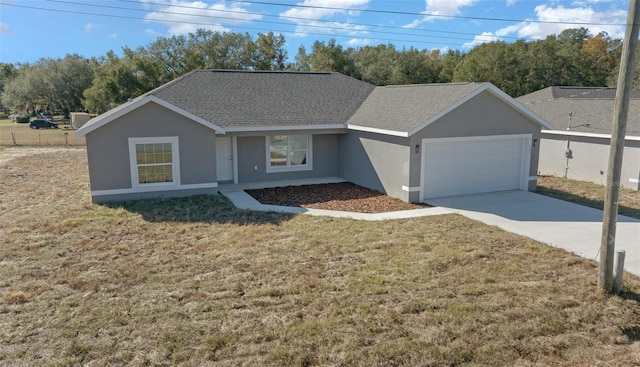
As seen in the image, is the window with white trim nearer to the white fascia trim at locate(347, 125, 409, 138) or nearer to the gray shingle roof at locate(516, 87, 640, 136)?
the white fascia trim at locate(347, 125, 409, 138)

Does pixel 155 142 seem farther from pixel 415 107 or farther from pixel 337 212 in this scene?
pixel 415 107

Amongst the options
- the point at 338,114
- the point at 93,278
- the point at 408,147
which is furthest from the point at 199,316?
the point at 338,114

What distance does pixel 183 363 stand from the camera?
18.2 feet

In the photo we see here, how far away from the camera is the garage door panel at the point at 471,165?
1511 centimetres

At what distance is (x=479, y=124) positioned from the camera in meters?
15.5

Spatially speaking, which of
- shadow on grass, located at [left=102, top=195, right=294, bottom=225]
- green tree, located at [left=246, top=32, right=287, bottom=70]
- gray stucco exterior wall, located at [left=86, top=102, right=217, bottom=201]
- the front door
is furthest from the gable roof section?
green tree, located at [left=246, top=32, right=287, bottom=70]

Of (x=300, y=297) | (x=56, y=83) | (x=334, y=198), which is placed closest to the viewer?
(x=300, y=297)

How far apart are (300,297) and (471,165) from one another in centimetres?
1057

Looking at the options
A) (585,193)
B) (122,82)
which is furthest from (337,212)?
(122,82)

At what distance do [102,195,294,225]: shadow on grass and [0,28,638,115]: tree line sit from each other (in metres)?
32.5

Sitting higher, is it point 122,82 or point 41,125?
point 122,82

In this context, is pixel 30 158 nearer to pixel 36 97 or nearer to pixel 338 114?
pixel 338 114

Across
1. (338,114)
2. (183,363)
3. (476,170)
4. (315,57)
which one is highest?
(315,57)

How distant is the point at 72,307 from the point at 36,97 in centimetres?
7606
